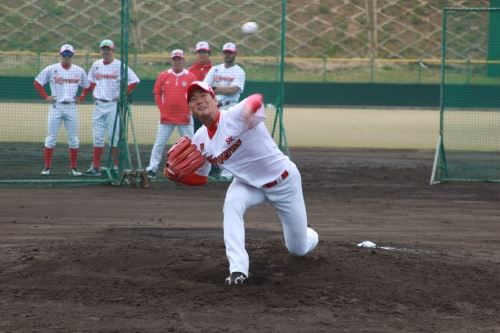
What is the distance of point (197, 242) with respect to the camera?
968 centimetres

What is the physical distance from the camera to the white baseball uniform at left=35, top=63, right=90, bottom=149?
52.5ft

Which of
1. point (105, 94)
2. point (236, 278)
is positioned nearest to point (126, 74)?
point (105, 94)

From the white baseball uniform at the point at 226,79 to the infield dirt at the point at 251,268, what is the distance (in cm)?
264

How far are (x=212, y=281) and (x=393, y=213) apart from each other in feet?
17.8

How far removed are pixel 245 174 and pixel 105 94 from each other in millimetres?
8521

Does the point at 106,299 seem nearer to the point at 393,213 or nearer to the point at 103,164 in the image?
the point at 393,213

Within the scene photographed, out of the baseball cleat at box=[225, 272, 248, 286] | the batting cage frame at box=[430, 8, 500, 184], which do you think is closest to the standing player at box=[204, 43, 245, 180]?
the batting cage frame at box=[430, 8, 500, 184]

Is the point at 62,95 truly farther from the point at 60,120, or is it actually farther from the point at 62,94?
the point at 60,120

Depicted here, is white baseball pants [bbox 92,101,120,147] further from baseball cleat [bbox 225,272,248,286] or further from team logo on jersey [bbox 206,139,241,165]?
baseball cleat [bbox 225,272,248,286]

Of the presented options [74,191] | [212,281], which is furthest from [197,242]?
[74,191]

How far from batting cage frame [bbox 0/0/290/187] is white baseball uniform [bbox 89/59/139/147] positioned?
1.50 feet

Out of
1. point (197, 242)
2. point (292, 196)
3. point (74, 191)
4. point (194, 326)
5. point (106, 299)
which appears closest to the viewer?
point (194, 326)

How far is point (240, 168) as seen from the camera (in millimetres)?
7930

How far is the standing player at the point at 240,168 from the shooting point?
768 cm
